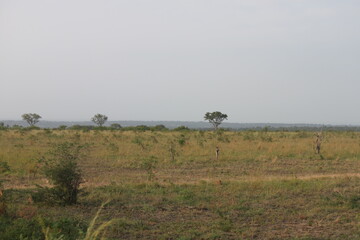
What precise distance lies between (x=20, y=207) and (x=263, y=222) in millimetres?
4947

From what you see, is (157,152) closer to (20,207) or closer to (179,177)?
(179,177)

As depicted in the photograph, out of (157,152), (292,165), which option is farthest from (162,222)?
(157,152)

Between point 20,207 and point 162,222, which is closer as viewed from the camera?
point 162,222

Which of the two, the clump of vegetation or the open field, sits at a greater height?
the clump of vegetation

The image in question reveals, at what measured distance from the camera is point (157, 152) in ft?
65.9

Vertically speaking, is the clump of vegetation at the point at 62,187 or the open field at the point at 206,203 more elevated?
the clump of vegetation at the point at 62,187

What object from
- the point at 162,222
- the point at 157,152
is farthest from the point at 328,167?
the point at 162,222

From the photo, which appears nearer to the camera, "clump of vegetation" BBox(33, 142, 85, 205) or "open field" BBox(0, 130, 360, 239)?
"open field" BBox(0, 130, 360, 239)

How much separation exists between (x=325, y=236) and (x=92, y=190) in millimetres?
5889

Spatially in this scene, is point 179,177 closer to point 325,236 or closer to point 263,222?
point 263,222

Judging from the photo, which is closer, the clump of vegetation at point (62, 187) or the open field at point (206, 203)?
the open field at point (206, 203)

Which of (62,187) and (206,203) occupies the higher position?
(62,187)

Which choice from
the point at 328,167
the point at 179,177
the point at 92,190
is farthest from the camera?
the point at 328,167

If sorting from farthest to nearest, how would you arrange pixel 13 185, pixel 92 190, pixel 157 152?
1. pixel 157 152
2. pixel 13 185
3. pixel 92 190
